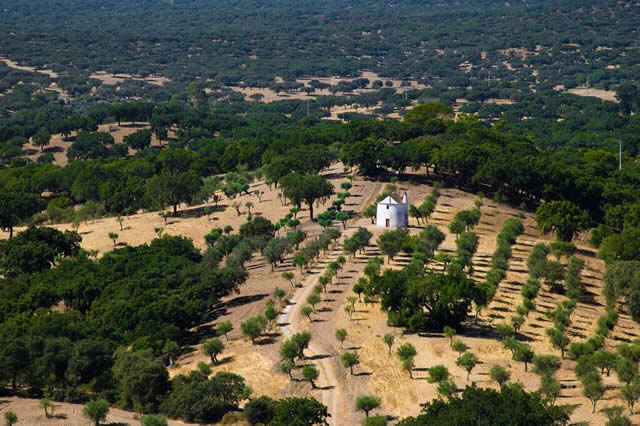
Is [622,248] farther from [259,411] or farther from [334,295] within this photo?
[259,411]

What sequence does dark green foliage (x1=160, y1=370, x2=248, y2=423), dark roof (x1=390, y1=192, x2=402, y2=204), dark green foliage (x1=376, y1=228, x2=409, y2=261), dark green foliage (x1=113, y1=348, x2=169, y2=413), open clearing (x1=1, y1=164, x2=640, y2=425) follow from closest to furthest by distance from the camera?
dark green foliage (x1=160, y1=370, x2=248, y2=423) → dark green foliage (x1=113, y1=348, x2=169, y2=413) → open clearing (x1=1, y1=164, x2=640, y2=425) → dark green foliage (x1=376, y1=228, x2=409, y2=261) → dark roof (x1=390, y1=192, x2=402, y2=204)

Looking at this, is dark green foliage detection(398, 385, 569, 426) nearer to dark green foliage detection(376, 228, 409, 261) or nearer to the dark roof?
dark green foliage detection(376, 228, 409, 261)

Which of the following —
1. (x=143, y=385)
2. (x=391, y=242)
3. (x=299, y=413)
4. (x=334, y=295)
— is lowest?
(x=334, y=295)

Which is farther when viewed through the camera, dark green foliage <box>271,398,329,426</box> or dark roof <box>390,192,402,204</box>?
dark roof <box>390,192,402,204</box>

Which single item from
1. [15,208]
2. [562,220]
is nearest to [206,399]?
[562,220]

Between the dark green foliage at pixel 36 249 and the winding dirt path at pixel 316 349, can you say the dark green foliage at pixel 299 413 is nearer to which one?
the winding dirt path at pixel 316 349

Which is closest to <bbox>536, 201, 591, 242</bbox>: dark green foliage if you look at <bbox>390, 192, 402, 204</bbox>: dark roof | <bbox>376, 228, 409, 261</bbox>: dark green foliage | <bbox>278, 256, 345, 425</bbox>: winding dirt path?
<bbox>390, 192, 402, 204</bbox>: dark roof
